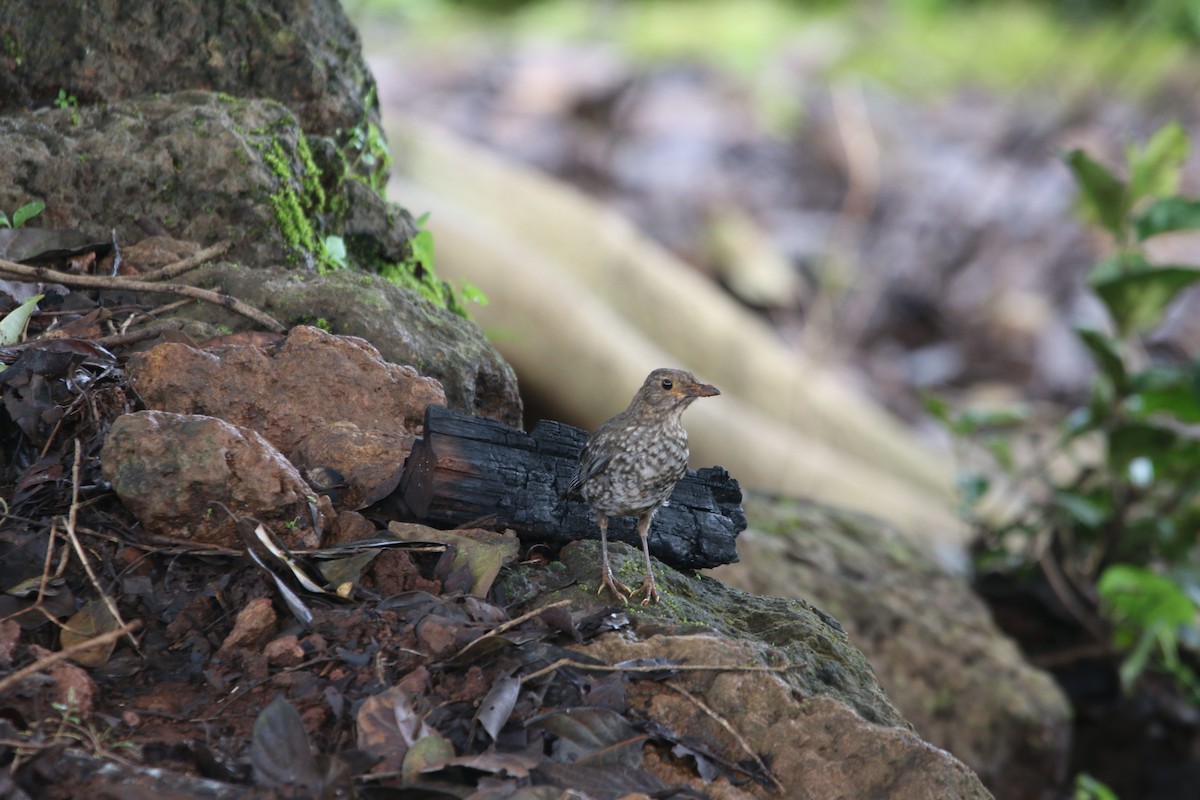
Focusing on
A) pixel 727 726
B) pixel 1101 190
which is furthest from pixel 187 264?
pixel 1101 190

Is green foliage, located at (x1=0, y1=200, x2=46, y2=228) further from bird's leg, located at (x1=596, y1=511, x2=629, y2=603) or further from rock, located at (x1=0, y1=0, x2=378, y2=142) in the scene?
bird's leg, located at (x1=596, y1=511, x2=629, y2=603)

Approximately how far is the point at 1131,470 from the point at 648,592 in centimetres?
387

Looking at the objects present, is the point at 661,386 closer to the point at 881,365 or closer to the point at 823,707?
the point at 823,707

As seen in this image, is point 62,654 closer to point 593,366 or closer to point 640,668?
point 640,668

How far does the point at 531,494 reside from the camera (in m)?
2.64

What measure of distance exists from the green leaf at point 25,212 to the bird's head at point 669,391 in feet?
5.54

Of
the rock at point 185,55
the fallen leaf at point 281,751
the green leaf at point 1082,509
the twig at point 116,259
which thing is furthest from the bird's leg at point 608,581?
the green leaf at point 1082,509

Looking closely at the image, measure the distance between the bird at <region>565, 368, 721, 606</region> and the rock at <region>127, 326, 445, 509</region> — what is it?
448 millimetres

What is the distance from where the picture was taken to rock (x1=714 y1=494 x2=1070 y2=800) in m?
4.48

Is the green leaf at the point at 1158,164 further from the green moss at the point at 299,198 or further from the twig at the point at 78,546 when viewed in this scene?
the twig at the point at 78,546

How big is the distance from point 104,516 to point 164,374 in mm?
395

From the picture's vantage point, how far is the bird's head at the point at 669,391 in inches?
108

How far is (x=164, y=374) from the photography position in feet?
8.51

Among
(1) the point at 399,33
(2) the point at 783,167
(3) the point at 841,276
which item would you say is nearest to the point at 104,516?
(3) the point at 841,276
